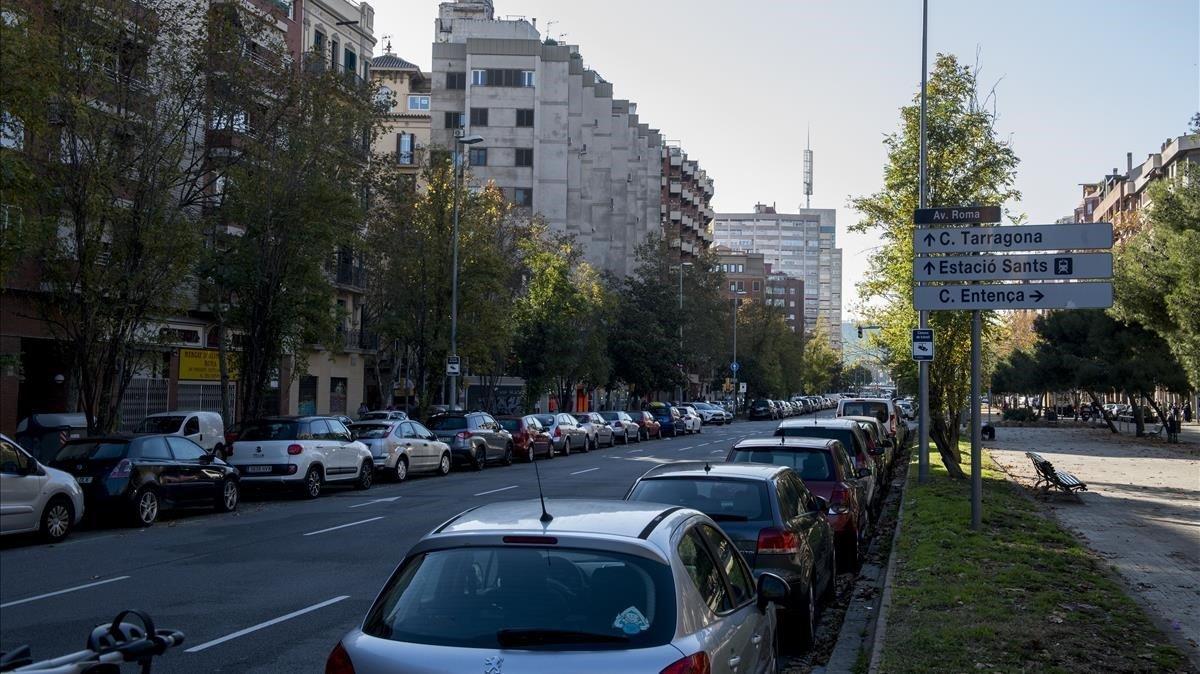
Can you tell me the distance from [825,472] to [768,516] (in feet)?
13.0

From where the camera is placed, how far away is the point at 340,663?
461cm

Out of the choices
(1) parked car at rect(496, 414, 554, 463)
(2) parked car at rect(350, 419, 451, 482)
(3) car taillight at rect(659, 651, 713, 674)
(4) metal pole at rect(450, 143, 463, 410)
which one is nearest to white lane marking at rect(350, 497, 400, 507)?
(2) parked car at rect(350, 419, 451, 482)

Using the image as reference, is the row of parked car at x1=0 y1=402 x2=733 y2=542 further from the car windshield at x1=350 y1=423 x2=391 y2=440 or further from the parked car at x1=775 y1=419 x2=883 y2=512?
the parked car at x1=775 y1=419 x2=883 y2=512

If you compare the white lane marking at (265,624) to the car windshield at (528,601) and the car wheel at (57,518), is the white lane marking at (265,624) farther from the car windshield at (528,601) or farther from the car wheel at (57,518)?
the car windshield at (528,601)

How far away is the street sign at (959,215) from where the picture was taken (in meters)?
15.8

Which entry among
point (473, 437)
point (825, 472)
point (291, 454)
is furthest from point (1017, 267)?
point (473, 437)

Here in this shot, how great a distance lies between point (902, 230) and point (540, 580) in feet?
70.9

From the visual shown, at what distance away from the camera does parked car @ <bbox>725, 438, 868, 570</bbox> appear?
42.8ft

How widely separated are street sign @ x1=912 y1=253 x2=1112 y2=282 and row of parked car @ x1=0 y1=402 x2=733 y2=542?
10.7 m

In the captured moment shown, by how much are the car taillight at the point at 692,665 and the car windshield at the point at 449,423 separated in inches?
1091

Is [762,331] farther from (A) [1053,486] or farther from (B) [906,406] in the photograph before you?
(A) [1053,486]

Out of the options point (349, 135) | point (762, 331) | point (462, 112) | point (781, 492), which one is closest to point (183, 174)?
point (349, 135)

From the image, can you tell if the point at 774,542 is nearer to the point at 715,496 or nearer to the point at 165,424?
the point at 715,496

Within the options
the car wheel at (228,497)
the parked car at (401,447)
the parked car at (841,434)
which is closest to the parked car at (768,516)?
the parked car at (841,434)
